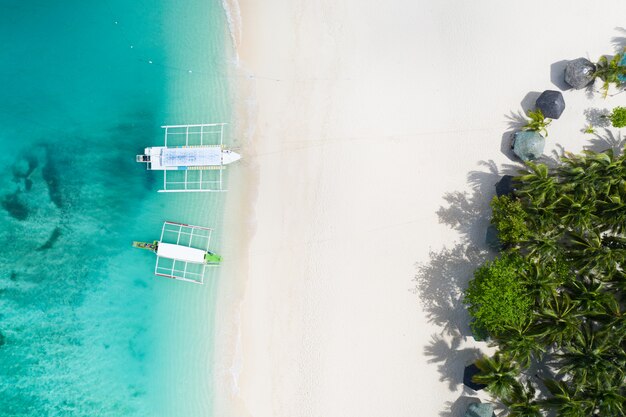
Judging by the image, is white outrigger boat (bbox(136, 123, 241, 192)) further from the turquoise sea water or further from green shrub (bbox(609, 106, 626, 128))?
green shrub (bbox(609, 106, 626, 128))

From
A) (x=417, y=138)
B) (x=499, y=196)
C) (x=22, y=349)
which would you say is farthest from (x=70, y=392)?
(x=499, y=196)

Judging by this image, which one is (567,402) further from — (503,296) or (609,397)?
(503,296)

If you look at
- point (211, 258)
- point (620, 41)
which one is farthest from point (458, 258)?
point (620, 41)

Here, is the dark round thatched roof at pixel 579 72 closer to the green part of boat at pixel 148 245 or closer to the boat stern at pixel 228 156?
the boat stern at pixel 228 156

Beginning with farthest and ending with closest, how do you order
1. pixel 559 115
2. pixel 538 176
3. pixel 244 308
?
pixel 244 308 → pixel 559 115 → pixel 538 176

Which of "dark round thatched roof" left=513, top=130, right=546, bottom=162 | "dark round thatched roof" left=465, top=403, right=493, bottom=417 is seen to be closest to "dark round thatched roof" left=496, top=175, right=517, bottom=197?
"dark round thatched roof" left=513, top=130, right=546, bottom=162

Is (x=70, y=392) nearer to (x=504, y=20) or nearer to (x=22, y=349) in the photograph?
(x=22, y=349)
